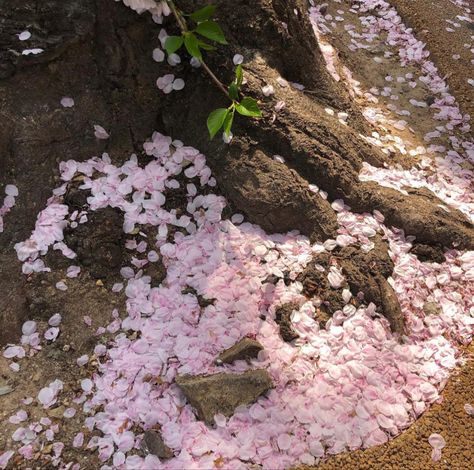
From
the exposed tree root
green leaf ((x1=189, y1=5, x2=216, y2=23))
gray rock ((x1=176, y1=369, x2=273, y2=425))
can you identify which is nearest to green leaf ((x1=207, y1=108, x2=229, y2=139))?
the exposed tree root

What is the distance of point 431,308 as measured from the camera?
2.42 m

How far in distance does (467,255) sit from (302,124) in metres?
1.12

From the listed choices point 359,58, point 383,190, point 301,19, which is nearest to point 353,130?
point 383,190

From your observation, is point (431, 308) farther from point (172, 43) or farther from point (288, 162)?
point (172, 43)

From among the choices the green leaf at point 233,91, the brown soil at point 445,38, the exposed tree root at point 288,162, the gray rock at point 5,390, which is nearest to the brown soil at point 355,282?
the exposed tree root at point 288,162

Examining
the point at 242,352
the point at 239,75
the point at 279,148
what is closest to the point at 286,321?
the point at 242,352

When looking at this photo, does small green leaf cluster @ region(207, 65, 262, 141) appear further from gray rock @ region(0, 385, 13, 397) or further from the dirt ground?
gray rock @ region(0, 385, 13, 397)

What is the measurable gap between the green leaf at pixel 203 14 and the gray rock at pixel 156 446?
1731 mm

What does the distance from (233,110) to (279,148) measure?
339mm

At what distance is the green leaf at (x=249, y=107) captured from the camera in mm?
2230

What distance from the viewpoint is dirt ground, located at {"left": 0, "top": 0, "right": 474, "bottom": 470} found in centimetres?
206

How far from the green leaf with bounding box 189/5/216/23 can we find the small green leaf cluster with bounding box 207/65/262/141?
250 mm

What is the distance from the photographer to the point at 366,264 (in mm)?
2361

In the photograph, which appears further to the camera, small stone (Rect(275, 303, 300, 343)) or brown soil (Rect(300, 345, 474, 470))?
small stone (Rect(275, 303, 300, 343))
